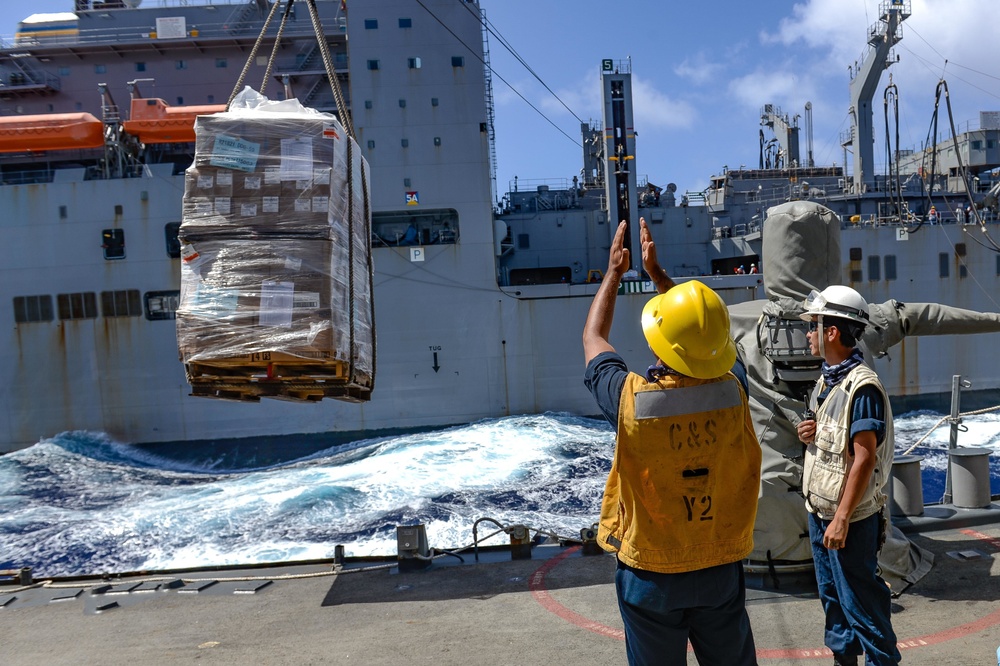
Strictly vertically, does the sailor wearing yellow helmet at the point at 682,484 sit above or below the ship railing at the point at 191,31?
below

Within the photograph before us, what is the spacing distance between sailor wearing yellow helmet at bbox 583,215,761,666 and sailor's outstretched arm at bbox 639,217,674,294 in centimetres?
22

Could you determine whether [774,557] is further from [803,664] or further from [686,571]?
[686,571]

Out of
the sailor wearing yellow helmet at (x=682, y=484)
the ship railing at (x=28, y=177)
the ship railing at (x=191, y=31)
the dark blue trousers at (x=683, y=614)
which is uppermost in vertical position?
the ship railing at (x=191, y=31)

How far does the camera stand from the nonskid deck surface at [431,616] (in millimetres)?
3123

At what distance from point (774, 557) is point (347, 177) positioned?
3.35 metres

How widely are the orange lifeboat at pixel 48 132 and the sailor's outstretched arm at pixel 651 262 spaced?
15788mm

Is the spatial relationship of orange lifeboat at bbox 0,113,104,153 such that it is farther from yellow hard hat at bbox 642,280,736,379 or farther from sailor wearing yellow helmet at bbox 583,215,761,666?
yellow hard hat at bbox 642,280,736,379

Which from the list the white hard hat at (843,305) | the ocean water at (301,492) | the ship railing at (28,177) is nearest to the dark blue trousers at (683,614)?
the white hard hat at (843,305)

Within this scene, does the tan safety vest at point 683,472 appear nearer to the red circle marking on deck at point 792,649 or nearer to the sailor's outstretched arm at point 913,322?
the red circle marking on deck at point 792,649

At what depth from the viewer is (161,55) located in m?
16.5

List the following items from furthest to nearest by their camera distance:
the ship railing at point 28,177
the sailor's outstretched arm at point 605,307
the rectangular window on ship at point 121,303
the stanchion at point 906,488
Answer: the ship railing at point 28,177
the rectangular window on ship at point 121,303
the stanchion at point 906,488
the sailor's outstretched arm at point 605,307

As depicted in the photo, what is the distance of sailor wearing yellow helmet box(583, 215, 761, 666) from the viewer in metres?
1.68

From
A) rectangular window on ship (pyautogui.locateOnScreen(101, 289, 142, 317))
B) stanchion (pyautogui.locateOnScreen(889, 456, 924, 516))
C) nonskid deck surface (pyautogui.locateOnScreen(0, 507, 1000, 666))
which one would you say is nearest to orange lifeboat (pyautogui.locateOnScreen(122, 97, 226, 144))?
rectangular window on ship (pyautogui.locateOnScreen(101, 289, 142, 317))

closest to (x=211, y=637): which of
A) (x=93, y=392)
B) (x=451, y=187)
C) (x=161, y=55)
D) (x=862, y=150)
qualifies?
(x=451, y=187)
